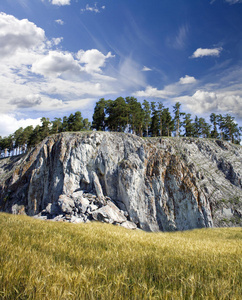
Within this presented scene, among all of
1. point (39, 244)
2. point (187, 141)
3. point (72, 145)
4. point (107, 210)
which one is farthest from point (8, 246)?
point (187, 141)

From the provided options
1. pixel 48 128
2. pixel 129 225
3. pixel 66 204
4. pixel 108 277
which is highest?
pixel 48 128

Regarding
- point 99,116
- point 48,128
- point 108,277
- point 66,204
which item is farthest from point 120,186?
point 48,128

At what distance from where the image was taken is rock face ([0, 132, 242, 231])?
25.2 m

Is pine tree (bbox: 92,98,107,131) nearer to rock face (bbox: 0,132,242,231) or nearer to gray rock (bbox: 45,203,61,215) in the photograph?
rock face (bbox: 0,132,242,231)

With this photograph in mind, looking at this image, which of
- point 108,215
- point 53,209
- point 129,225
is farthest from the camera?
point 53,209

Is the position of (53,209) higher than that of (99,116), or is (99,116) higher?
(99,116)

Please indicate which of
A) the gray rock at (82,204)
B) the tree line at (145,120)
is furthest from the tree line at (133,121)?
the gray rock at (82,204)

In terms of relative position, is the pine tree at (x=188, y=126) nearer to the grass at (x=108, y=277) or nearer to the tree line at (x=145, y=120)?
the tree line at (x=145, y=120)

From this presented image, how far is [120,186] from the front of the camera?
27.0 meters

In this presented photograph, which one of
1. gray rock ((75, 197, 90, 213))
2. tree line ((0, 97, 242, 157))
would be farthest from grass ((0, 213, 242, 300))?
tree line ((0, 97, 242, 157))

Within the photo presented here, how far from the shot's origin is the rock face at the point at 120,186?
2523cm

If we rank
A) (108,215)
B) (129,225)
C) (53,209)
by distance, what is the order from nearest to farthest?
(108,215), (129,225), (53,209)

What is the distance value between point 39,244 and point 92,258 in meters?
1.53

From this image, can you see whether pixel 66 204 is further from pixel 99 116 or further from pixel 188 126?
pixel 188 126
